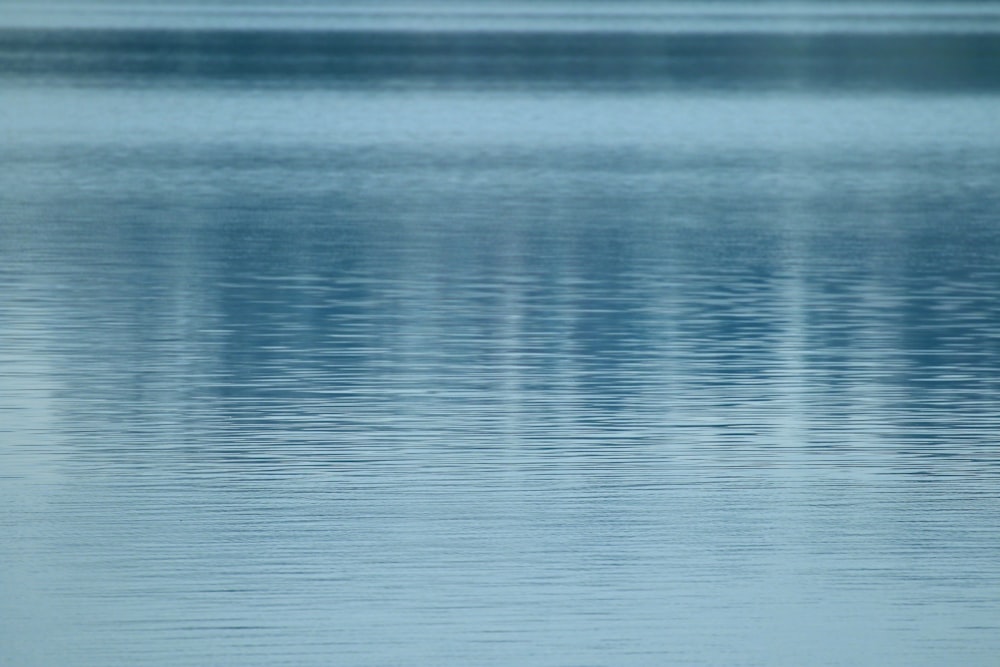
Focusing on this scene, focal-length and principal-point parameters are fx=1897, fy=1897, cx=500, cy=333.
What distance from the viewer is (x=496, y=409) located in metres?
6.07

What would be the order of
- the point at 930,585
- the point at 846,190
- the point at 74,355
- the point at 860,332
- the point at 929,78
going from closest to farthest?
the point at 930,585
the point at 74,355
the point at 860,332
the point at 846,190
the point at 929,78

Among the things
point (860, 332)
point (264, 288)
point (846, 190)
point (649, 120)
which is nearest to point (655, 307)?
point (860, 332)

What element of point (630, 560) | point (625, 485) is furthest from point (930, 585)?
point (625, 485)

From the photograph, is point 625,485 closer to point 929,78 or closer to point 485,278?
point 485,278

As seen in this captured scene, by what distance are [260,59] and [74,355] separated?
2708cm

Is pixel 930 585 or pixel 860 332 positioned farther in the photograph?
pixel 860 332

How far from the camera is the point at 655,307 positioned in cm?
794

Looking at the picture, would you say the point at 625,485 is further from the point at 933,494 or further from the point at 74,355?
the point at 74,355

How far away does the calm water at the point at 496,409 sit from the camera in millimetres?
4207

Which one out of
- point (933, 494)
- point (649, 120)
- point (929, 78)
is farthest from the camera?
point (929, 78)

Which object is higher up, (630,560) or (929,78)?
(929,78)

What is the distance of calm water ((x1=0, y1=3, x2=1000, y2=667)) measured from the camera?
4207 millimetres

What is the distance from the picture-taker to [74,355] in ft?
22.1

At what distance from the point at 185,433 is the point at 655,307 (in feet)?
9.19
